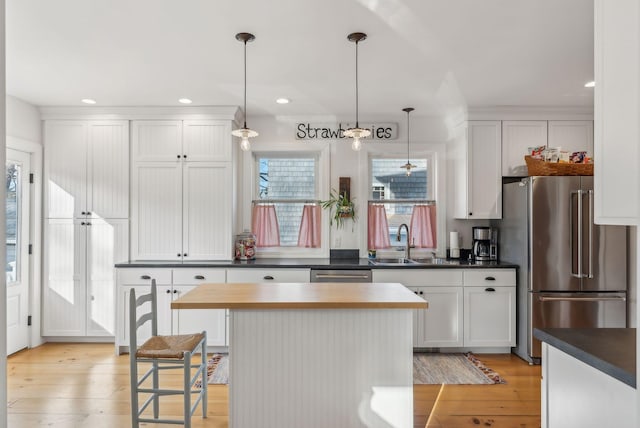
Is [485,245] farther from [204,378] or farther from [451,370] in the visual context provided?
[204,378]

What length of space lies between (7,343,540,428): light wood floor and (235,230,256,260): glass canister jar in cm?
136

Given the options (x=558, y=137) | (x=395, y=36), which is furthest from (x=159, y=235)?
(x=558, y=137)

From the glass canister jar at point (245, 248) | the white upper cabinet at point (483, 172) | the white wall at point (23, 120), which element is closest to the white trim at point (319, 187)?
the glass canister jar at point (245, 248)

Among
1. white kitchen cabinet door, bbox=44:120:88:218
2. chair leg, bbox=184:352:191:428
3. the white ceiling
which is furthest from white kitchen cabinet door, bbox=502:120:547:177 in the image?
white kitchen cabinet door, bbox=44:120:88:218

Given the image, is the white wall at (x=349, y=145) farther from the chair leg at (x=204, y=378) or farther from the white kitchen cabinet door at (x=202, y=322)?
the chair leg at (x=204, y=378)

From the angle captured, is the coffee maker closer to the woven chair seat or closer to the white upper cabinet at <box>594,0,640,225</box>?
the woven chair seat

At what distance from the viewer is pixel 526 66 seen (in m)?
3.17

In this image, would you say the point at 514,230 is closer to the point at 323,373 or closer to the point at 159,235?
the point at 323,373

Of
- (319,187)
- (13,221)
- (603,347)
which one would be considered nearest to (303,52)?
(319,187)

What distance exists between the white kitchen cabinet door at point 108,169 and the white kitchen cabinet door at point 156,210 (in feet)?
0.43

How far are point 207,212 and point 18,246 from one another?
6.09 feet

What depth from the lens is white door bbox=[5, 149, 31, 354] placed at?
4004 mm

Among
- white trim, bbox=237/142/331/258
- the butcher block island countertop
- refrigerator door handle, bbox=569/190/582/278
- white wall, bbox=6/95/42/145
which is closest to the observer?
the butcher block island countertop

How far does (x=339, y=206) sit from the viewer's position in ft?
15.1
